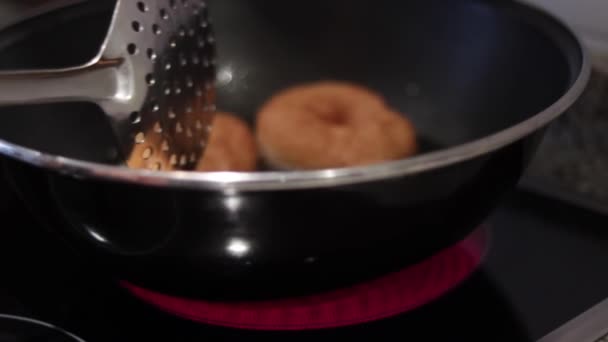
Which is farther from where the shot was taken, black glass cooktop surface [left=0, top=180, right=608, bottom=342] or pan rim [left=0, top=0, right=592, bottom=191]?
black glass cooktop surface [left=0, top=180, right=608, bottom=342]

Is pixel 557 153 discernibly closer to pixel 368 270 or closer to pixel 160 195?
pixel 368 270

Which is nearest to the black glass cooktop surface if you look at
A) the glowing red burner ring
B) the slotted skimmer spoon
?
the glowing red burner ring

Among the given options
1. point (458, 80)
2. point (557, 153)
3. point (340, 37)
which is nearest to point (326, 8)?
point (340, 37)

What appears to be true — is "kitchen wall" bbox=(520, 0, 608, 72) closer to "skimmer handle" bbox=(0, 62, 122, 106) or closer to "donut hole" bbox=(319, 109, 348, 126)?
"donut hole" bbox=(319, 109, 348, 126)

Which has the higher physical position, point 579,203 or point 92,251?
point 92,251

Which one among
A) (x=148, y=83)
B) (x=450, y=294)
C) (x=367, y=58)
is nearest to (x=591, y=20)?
(x=367, y=58)
